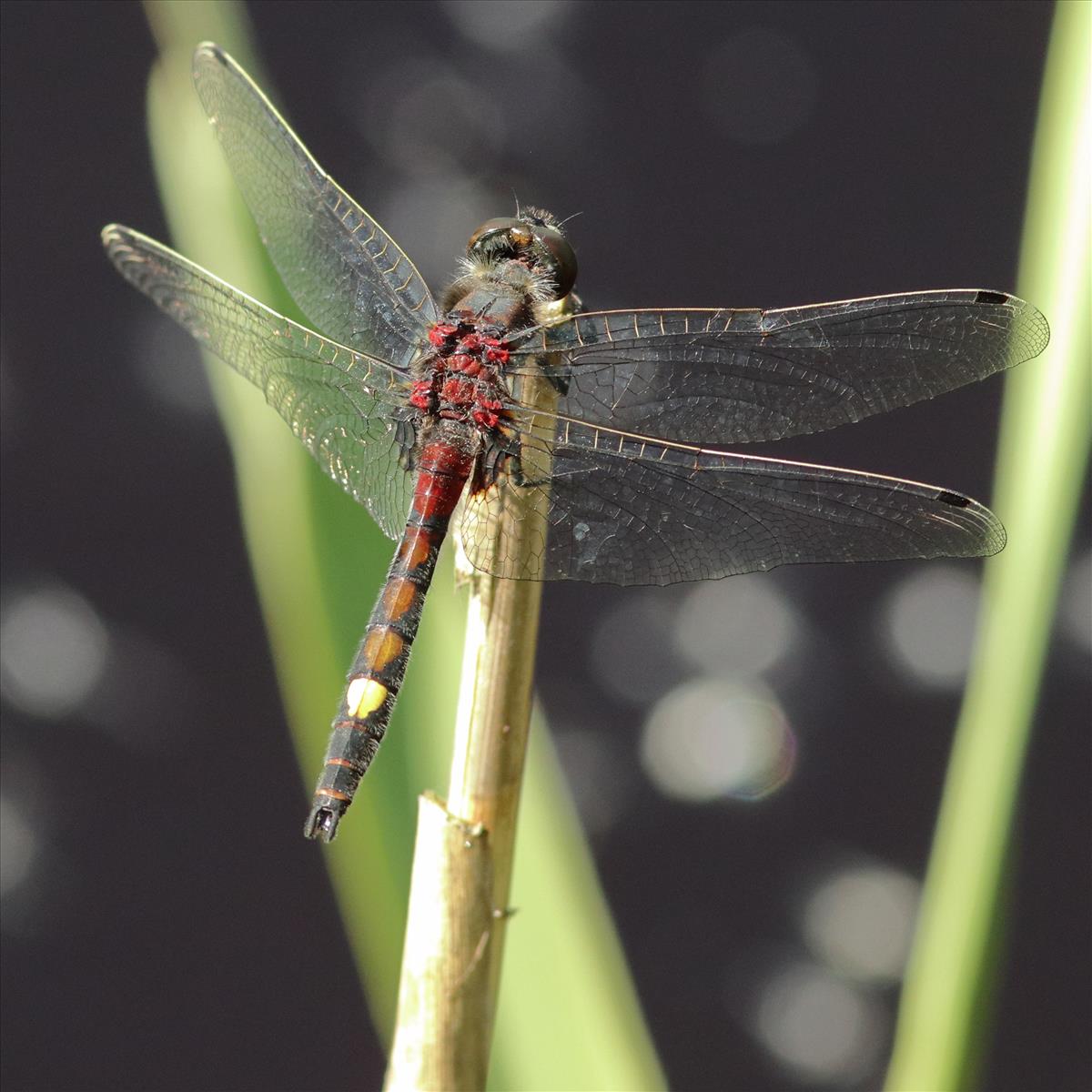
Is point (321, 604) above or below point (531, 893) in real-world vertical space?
above

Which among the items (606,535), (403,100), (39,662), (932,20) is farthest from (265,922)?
(932,20)

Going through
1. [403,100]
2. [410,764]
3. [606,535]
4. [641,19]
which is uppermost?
[641,19]

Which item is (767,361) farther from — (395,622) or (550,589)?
(550,589)

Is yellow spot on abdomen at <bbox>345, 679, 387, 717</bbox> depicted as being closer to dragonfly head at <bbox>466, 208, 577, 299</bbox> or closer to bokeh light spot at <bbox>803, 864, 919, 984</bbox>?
dragonfly head at <bbox>466, 208, 577, 299</bbox>

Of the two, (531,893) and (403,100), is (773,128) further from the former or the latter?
(531,893)

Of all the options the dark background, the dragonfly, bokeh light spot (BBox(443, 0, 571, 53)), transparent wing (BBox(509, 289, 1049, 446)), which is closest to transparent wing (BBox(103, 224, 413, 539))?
the dragonfly

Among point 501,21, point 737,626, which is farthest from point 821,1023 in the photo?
point 501,21
